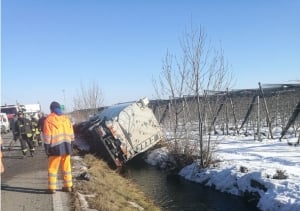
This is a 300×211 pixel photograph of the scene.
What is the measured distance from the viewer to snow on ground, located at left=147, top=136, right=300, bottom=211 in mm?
11570

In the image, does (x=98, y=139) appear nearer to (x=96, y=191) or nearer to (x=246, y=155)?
(x=246, y=155)

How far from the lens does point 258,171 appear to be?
539 inches

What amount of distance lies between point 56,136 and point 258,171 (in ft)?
23.5

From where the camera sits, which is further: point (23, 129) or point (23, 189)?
point (23, 129)

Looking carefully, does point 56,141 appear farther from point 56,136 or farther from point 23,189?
point 23,189

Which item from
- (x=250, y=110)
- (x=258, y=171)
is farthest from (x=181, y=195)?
(x=250, y=110)

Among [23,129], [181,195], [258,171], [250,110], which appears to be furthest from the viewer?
[250,110]

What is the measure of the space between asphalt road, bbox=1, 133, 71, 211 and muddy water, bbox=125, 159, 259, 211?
3.59 m

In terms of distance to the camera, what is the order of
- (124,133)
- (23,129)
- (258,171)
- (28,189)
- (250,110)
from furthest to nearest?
1. (250,110)
2. (124,133)
3. (23,129)
4. (258,171)
5. (28,189)

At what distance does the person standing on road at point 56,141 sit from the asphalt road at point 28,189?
45 centimetres

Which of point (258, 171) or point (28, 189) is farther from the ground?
point (28, 189)

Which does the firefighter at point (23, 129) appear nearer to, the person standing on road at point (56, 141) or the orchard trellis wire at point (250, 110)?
the orchard trellis wire at point (250, 110)

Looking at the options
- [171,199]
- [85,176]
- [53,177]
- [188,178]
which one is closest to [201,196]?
[171,199]

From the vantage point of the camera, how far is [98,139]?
18.9 m
